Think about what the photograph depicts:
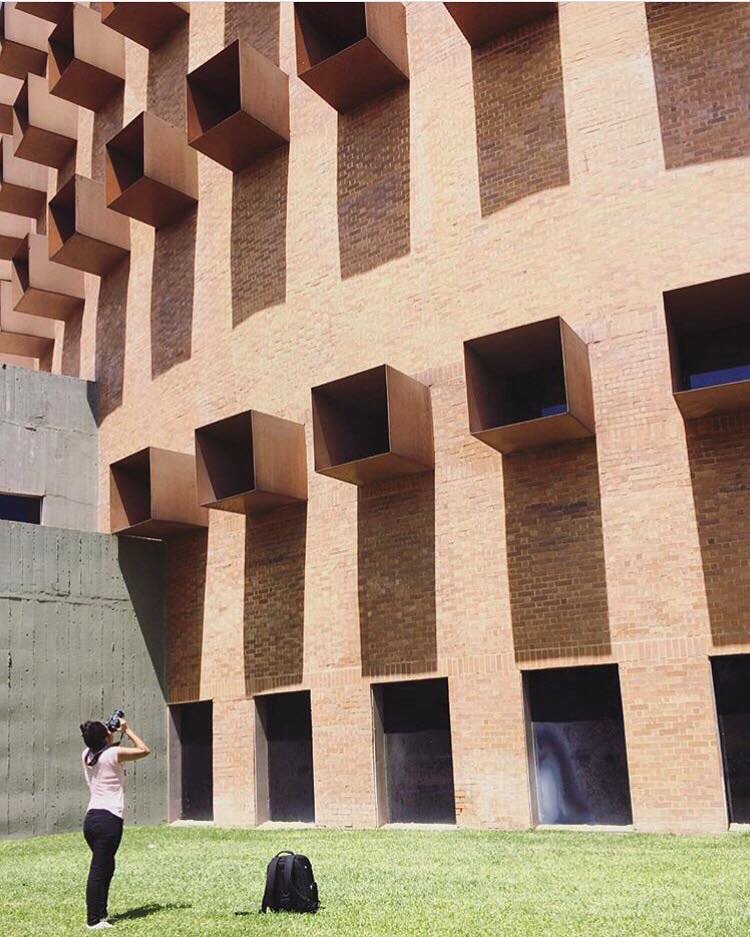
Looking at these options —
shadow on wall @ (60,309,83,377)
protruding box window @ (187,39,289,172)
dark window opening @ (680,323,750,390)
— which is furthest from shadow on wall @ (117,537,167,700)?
dark window opening @ (680,323,750,390)

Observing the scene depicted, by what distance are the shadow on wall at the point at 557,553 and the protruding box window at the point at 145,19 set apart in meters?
13.2

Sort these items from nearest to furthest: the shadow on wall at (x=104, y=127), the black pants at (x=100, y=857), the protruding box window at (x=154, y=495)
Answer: the black pants at (x=100, y=857), the protruding box window at (x=154, y=495), the shadow on wall at (x=104, y=127)

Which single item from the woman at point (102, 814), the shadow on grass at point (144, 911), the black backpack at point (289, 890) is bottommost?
the shadow on grass at point (144, 911)

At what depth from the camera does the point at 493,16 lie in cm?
1536

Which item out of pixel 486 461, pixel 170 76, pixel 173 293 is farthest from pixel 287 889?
pixel 170 76

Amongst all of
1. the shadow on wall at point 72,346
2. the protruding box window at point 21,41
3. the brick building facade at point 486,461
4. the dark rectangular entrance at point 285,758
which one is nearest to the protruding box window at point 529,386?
the brick building facade at point 486,461

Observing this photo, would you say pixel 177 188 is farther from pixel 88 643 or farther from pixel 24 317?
pixel 24 317

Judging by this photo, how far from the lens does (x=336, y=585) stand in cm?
1616

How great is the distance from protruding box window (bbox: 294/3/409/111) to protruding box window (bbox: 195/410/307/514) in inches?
217

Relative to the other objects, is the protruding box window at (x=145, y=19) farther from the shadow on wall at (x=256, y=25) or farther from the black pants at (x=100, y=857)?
the black pants at (x=100, y=857)

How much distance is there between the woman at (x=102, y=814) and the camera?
7.69 metres

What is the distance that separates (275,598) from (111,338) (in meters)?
8.16

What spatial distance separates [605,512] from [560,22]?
725cm

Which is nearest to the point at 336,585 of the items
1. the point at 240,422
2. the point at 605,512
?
the point at 240,422
